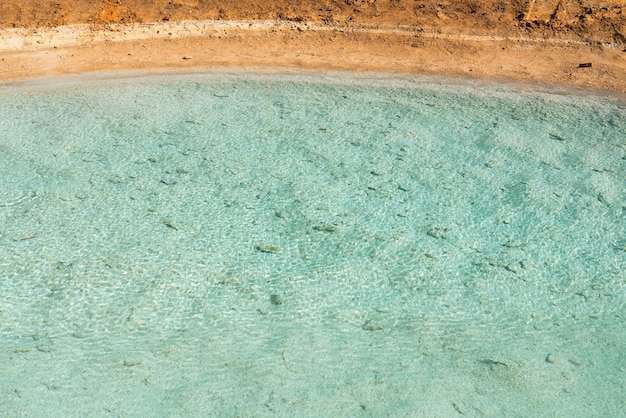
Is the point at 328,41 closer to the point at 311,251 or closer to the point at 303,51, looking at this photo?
the point at 303,51

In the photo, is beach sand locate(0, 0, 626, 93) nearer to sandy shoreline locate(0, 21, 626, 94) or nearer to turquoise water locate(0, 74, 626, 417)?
sandy shoreline locate(0, 21, 626, 94)

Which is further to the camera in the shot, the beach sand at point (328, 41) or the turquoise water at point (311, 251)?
the beach sand at point (328, 41)

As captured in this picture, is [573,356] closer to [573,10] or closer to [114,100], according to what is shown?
[114,100]

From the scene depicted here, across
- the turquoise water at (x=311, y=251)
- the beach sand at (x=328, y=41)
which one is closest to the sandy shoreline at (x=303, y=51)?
the beach sand at (x=328, y=41)

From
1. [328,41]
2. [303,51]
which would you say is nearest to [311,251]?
[303,51]

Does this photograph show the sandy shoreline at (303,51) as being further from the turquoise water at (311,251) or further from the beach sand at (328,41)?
the turquoise water at (311,251)
